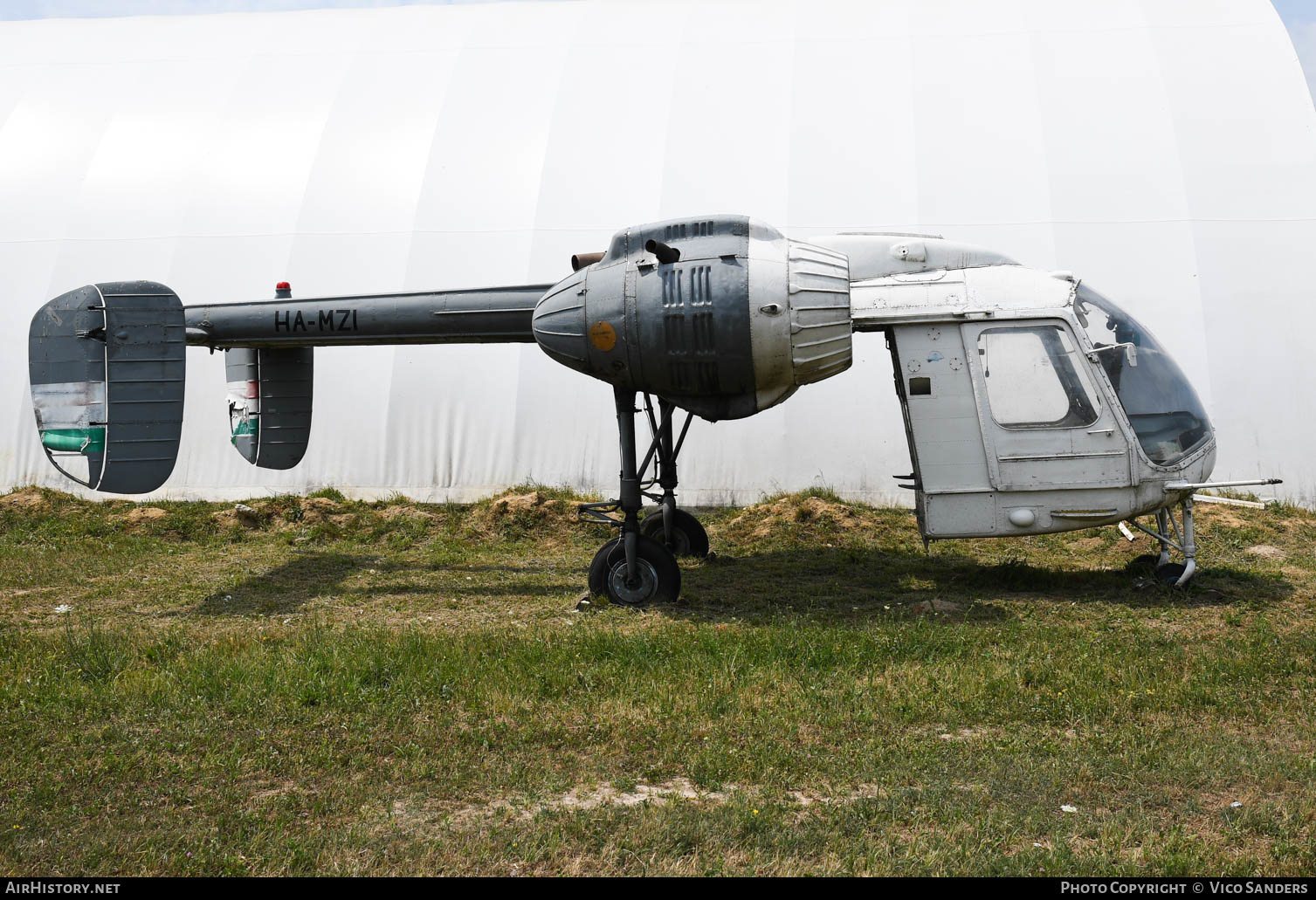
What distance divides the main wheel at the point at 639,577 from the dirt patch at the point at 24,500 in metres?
9.55

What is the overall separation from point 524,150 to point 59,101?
27.3ft

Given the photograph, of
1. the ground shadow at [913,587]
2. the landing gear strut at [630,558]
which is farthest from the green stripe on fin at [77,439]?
the ground shadow at [913,587]

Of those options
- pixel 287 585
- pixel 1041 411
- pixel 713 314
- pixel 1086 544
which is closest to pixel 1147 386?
pixel 1041 411

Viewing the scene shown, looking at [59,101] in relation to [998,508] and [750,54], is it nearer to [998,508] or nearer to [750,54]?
[750,54]

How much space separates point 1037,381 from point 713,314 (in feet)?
9.31

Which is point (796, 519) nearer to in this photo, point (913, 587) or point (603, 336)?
point (913, 587)

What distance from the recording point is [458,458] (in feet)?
47.0

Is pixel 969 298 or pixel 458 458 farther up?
pixel 969 298

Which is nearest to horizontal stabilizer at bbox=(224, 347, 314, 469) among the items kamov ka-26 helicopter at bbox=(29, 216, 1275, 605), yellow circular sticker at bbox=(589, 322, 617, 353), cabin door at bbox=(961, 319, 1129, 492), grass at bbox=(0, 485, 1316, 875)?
grass at bbox=(0, 485, 1316, 875)

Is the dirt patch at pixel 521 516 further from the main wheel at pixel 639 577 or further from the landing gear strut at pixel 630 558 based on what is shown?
the main wheel at pixel 639 577

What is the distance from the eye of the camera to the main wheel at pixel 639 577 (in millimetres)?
8859

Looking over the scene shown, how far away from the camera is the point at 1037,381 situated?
8.59 metres

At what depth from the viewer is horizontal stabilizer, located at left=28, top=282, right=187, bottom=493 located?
366 inches
